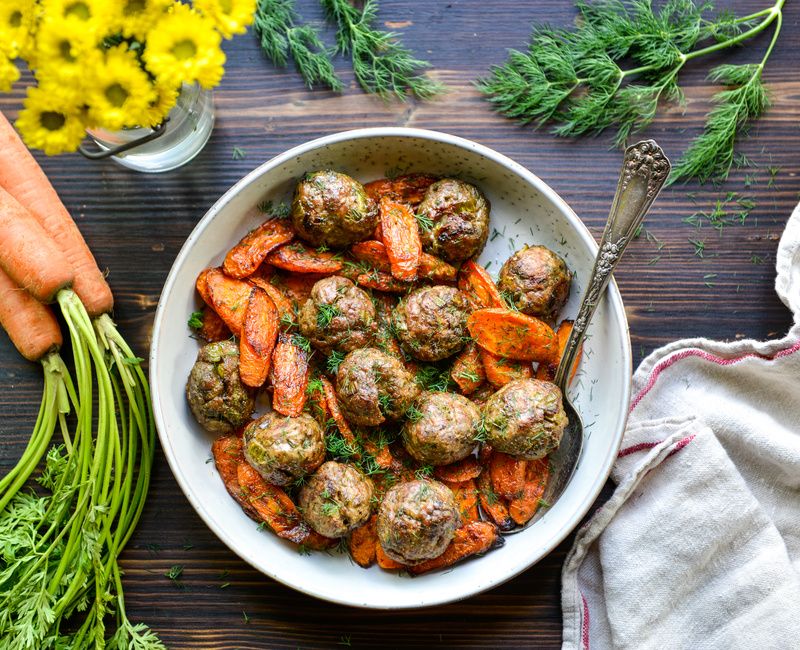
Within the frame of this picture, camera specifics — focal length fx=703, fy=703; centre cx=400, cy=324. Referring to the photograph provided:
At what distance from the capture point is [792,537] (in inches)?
144

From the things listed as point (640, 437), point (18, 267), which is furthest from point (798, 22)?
point (18, 267)

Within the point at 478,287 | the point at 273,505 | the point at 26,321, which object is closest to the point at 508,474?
the point at 478,287

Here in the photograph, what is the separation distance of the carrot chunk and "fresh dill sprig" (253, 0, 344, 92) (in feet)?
4.68

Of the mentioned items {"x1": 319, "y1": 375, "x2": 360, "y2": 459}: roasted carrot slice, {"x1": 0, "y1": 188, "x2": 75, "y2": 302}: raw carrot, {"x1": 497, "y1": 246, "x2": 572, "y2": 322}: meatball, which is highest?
{"x1": 497, "y1": 246, "x2": 572, "y2": 322}: meatball

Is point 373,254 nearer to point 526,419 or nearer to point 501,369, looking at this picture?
point 501,369

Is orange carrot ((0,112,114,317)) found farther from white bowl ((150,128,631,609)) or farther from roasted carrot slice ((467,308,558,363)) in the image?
roasted carrot slice ((467,308,558,363))

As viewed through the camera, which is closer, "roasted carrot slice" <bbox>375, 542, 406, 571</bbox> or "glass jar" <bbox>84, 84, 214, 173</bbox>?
"glass jar" <bbox>84, 84, 214, 173</bbox>

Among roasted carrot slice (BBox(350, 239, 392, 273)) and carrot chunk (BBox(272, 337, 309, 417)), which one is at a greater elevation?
roasted carrot slice (BBox(350, 239, 392, 273))

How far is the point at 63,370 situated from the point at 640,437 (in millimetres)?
3013

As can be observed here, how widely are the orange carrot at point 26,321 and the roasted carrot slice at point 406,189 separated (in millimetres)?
1799

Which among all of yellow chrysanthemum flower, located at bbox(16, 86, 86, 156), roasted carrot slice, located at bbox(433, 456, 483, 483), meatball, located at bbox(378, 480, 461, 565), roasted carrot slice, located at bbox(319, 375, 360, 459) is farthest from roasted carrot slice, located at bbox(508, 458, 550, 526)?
yellow chrysanthemum flower, located at bbox(16, 86, 86, 156)

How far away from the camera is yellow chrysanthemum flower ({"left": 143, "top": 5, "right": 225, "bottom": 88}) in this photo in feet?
8.03

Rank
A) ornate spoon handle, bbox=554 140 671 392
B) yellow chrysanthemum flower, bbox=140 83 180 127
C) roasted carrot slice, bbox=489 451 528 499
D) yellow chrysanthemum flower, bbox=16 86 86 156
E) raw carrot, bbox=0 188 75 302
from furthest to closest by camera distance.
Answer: raw carrot, bbox=0 188 75 302, roasted carrot slice, bbox=489 451 528 499, ornate spoon handle, bbox=554 140 671 392, yellow chrysanthemum flower, bbox=140 83 180 127, yellow chrysanthemum flower, bbox=16 86 86 156

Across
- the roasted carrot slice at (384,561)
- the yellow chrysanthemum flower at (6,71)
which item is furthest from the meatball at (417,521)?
the yellow chrysanthemum flower at (6,71)
